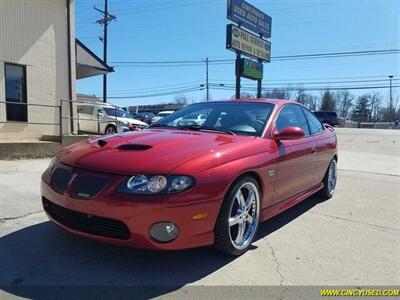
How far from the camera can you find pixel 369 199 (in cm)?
670

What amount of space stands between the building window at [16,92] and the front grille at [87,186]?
9.75 m

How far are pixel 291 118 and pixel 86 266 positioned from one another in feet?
10.2

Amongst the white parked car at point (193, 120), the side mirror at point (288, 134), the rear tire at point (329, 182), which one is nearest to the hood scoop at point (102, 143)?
the white parked car at point (193, 120)

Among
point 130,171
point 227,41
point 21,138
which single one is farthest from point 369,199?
point 227,41

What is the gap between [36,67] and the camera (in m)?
12.9

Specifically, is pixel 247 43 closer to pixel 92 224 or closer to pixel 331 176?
pixel 331 176

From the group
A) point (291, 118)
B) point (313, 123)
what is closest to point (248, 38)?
point (313, 123)

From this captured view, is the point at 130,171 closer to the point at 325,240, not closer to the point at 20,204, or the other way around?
the point at 325,240

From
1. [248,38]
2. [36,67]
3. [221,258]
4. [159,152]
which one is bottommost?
[221,258]

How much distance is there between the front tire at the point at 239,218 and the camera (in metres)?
3.62

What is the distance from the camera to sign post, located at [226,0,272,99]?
20.5 metres

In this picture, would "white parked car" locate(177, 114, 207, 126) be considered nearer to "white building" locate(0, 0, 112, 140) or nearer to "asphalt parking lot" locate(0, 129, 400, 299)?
"asphalt parking lot" locate(0, 129, 400, 299)

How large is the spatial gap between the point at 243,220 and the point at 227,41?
17.2 meters

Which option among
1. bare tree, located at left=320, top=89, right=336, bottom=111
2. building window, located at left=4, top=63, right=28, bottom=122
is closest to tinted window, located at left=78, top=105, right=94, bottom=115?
building window, located at left=4, top=63, right=28, bottom=122
